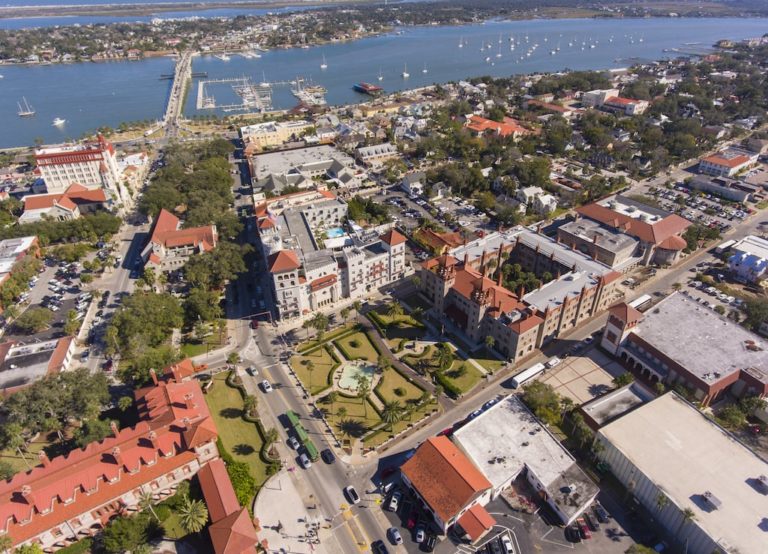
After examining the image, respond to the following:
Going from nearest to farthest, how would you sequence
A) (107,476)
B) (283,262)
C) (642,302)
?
(107,476)
(283,262)
(642,302)

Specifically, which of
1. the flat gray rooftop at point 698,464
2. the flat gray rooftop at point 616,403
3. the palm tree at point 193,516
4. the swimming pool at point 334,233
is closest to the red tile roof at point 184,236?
the swimming pool at point 334,233

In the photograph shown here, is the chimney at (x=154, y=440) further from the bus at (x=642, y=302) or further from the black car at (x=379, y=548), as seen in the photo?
the bus at (x=642, y=302)

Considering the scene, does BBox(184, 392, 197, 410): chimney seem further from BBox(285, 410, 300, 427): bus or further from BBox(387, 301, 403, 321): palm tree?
BBox(387, 301, 403, 321): palm tree

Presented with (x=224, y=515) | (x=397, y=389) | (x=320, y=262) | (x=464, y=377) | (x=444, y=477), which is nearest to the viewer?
(x=224, y=515)

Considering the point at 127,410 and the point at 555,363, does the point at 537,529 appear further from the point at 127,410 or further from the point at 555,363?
the point at 127,410

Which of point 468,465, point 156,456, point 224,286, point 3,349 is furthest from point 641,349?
point 3,349

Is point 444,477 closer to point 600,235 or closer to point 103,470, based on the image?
point 103,470

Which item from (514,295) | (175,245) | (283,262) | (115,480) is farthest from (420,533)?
(175,245)
